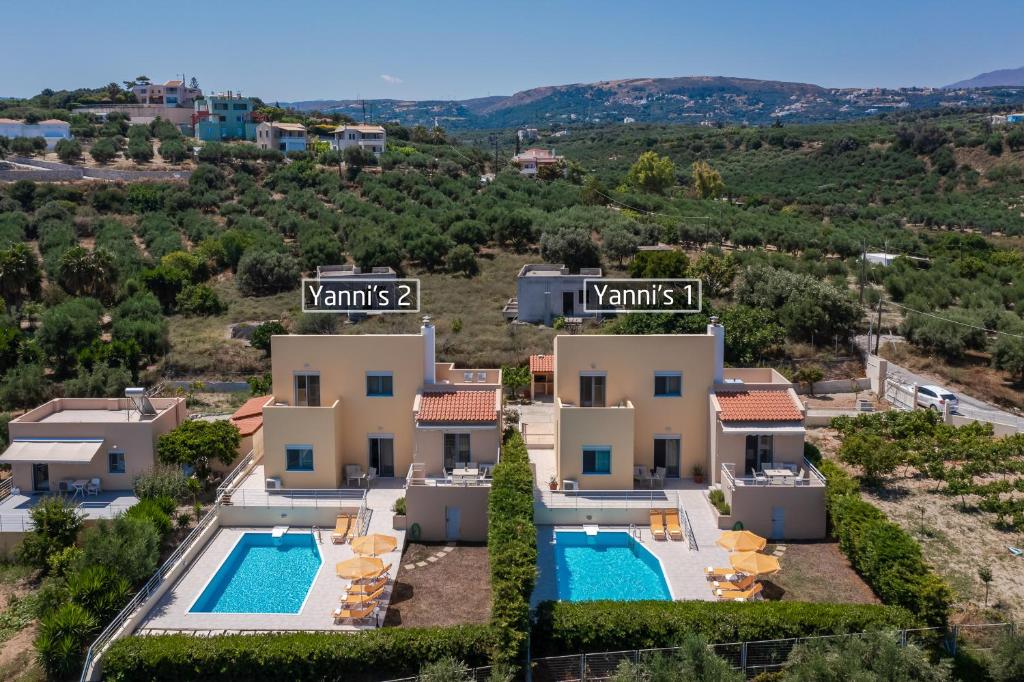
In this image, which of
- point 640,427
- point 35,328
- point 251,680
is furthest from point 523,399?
point 35,328

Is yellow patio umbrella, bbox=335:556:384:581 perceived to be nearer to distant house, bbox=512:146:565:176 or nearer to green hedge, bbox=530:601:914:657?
green hedge, bbox=530:601:914:657

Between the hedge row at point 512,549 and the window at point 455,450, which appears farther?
the window at point 455,450

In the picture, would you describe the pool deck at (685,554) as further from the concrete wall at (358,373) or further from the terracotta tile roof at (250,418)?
the terracotta tile roof at (250,418)

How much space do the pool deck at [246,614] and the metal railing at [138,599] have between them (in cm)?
33

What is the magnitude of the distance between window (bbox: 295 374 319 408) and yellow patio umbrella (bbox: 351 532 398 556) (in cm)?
598

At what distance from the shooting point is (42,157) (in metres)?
81.7

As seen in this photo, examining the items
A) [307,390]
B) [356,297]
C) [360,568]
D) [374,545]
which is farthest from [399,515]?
[356,297]

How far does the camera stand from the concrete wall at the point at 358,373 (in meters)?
21.6

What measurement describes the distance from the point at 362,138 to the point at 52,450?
75331mm

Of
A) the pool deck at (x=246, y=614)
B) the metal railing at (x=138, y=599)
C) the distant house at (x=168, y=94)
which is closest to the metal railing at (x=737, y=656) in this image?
the pool deck at (x=246, y=614)

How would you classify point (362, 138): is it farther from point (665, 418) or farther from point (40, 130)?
point (665, 418)

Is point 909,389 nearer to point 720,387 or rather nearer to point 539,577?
point 720,387

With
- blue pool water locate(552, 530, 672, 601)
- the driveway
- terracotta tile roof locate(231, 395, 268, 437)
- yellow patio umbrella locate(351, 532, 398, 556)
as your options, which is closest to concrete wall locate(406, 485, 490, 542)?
blue pool water locate(552, 530, 672, 601)

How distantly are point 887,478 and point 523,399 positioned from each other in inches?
516
